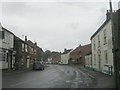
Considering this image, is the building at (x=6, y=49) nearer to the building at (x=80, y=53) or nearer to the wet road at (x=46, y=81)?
the wet road at (x=46, y=81)

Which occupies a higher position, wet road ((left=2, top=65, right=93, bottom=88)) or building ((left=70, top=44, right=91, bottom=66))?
building ((left=70, top=44, right=91, bottom=66))

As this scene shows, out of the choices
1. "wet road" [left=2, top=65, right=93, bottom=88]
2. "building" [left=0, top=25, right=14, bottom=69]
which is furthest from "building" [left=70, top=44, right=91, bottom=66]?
"wet road" [left=2, top=65, right=93, bottom=88]

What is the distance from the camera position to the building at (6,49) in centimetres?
3453

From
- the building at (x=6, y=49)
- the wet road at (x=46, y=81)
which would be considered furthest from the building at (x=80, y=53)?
the wet road at (x=46, y=81)

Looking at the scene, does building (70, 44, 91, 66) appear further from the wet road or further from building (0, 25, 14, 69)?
the wet road

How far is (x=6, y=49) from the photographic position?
37.0 meters

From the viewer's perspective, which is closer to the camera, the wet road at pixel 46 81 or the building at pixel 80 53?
the wet road at pixel 46 81

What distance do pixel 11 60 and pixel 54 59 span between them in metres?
120

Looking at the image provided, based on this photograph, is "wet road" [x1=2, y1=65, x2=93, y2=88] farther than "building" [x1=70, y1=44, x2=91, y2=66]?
No

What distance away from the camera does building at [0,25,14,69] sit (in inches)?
1359

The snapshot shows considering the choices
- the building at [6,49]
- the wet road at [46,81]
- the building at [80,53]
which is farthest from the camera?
the building at [80,53]

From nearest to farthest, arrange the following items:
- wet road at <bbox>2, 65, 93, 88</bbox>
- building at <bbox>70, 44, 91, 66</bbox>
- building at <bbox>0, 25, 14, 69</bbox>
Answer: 1. wet road at <bbox>2, 65, 93, 88</bbox>
2. building at <bbox>0, 25, 14, 69</bbox>
3. building at <bbox>70, 44, 91, 66</bbox>

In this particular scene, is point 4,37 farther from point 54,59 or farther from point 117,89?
point 54,59

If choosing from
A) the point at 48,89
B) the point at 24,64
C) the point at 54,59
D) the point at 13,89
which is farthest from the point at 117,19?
the point at 54,59
